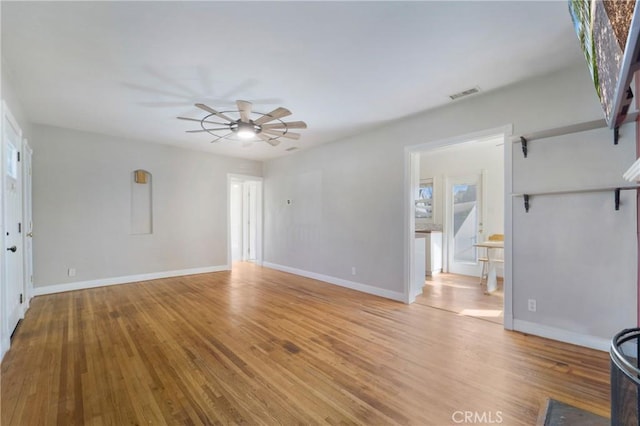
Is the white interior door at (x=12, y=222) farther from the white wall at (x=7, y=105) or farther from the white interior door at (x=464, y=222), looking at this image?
the white interior door at (x=464, y=222)

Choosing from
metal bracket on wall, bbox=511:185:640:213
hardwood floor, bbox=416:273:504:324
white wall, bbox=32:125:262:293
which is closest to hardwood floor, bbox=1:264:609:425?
hardwood floor, bbox=416:273:504:324

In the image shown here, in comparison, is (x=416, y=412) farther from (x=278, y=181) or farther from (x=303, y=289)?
(x=278, y=181)

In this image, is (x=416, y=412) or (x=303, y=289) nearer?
(x=416, y=412)

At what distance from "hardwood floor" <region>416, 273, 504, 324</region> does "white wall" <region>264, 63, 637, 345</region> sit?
516 mm

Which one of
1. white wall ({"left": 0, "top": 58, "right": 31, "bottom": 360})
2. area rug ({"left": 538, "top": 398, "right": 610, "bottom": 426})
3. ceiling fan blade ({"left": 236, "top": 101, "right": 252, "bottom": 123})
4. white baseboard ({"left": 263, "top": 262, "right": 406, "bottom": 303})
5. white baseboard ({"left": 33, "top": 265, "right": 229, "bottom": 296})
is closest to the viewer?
area rug ({"left": 538, "top": 398, "right": 610, "bottom": 426})

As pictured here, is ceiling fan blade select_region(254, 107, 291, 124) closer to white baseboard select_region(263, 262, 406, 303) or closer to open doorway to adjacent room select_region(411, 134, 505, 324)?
white baseboard select_region(263, 262, 406, 303)

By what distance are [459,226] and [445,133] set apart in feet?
10.6

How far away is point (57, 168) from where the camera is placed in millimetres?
4488

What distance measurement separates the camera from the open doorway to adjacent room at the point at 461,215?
5.33 meters

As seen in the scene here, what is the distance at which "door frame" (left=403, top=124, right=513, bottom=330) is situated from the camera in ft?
9.89

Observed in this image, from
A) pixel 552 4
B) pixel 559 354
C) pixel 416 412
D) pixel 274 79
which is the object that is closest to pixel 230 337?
pixel 416 412

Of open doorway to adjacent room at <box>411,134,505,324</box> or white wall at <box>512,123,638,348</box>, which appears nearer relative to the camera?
white wall at <box>512,123,638,348</box>

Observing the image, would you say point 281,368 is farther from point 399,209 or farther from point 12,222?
point 12,222

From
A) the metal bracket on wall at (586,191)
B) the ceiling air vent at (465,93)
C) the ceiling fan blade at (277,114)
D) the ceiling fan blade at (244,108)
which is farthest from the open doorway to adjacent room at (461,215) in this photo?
the ceiling fan blade at (244,108)
